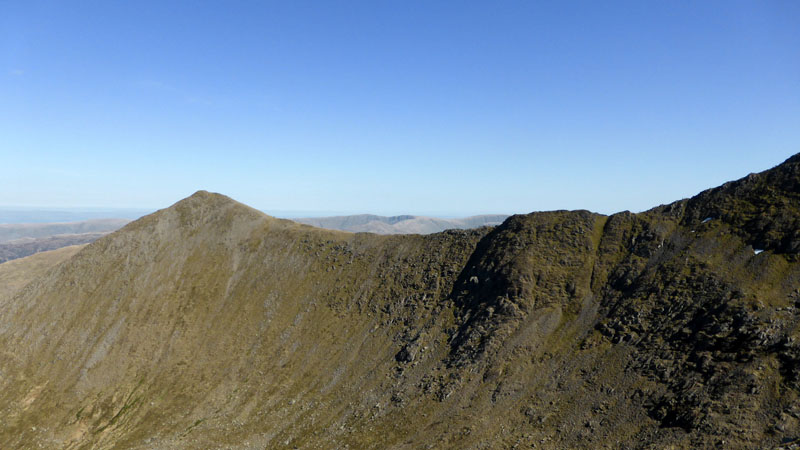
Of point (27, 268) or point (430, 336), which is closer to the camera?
point (430, 336)


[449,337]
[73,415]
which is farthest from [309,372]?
[73,415]

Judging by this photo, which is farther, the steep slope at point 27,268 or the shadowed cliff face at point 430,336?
the steep slope at point 27,268

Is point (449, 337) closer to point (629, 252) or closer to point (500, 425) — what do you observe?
point (500, 425)

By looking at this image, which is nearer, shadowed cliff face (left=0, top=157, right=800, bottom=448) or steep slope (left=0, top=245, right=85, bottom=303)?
shadowed cliff face (left=0, top=157, right=800, bottom=448)

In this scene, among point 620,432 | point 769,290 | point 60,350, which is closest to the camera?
point 620,432
